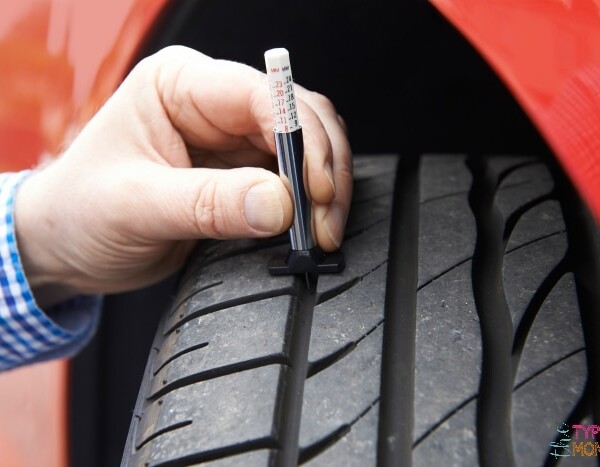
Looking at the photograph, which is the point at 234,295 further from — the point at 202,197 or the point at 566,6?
the point at 566,6

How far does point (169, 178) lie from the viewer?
0.65 metres

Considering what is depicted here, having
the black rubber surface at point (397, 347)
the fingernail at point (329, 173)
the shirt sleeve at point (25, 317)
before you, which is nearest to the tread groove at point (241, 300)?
the black rubber surface at point (397, 347)

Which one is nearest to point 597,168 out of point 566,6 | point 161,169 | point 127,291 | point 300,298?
point 566,6

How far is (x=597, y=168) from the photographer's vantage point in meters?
0.41

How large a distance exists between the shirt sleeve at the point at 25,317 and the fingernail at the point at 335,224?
0.30 metres

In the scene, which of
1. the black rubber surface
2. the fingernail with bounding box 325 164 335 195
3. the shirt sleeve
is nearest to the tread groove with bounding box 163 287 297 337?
the black rubber surface

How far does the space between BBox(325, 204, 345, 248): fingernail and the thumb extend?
4 cm

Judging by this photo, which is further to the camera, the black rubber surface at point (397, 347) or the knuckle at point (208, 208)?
the knuckle at point (208, 208)

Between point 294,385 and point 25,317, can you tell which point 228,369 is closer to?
point 294,385

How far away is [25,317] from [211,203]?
245 mm

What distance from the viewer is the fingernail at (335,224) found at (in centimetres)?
63

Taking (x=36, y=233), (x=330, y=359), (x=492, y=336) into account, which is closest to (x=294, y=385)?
(x=330, y=359)

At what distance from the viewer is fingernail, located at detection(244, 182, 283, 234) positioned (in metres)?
0.60

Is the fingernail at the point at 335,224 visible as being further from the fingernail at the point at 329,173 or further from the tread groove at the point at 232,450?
the tread groove at the point at 232,450
